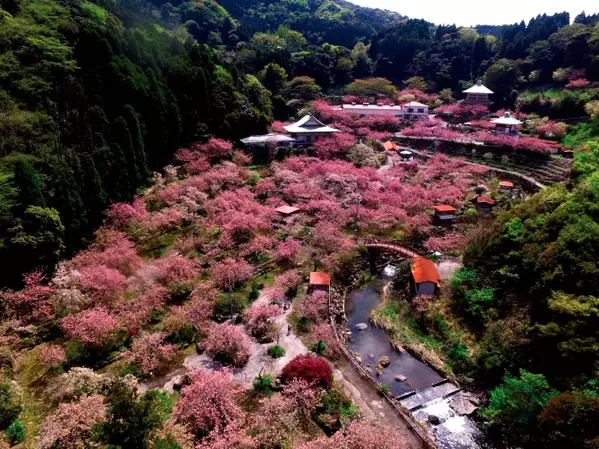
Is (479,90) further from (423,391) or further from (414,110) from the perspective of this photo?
(423,391)

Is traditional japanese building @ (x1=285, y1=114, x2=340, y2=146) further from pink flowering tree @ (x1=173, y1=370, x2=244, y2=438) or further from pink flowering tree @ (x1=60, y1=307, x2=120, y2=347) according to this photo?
pink flowering tree @ (x1=173, y1=370, x2=244, y2=438)

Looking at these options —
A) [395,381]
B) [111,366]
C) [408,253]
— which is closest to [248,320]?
[111,366]

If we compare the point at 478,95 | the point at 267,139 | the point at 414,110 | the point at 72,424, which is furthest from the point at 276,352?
the point at 478,95

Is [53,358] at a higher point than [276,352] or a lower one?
A: higher

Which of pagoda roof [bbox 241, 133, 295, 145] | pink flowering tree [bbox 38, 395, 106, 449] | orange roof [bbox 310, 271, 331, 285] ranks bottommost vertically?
orange roof [bbox 310, 271, 331, 285]

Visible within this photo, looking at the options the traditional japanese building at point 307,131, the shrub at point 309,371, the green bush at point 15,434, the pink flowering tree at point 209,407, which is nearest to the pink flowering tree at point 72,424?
the green bush at point 15,434

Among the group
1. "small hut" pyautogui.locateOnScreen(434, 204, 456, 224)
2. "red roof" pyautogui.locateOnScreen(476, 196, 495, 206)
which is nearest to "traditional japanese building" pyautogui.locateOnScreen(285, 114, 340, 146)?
"small hut" pyautogui.locateOnScreen(434, 204, 456, 224)

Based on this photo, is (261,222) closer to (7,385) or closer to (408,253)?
(408,253)
